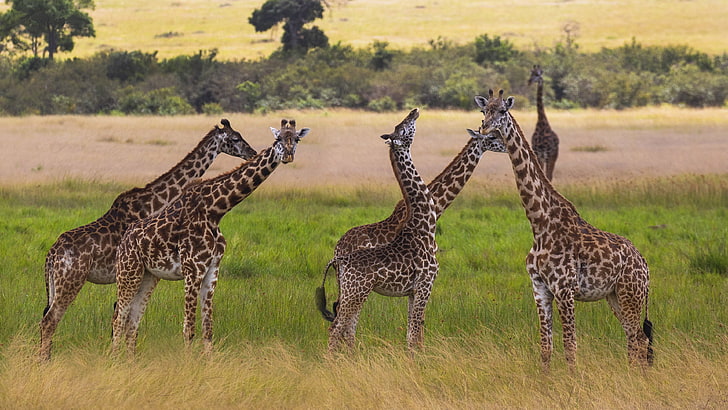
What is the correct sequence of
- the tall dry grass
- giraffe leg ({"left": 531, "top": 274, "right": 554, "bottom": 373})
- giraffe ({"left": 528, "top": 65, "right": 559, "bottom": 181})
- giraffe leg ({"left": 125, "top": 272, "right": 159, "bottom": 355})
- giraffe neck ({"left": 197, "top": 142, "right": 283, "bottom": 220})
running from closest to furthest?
the tall dry grass, giraffe leg ({"left": 531, "top": 274, "right": 554, "bottom": 373}), giraffe neck ({"left": 197, "top": 142, "right": 283, "bottom": 220}), giraffe leg ({"left": 125, "top": 272, "right": 159, "bottom": 355}), giraffe ({"left": 528, "top": 65, "right": 559, "bottom": 181})

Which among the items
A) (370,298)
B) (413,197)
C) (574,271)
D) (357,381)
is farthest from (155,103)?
(574,271)

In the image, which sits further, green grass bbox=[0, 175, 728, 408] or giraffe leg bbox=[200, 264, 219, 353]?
giraffe leg bbox=[200, 264, 219, 353]

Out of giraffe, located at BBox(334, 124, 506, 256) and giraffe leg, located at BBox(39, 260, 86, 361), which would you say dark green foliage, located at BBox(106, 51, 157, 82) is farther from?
giraffe leg, located at BBox(39, 260, 86, 361)

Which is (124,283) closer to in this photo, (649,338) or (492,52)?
(649,338)

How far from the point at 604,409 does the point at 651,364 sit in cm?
123

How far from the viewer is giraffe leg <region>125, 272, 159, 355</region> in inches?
356

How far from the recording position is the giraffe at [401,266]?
8.88m

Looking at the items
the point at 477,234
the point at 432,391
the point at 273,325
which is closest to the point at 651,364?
the point at 432,391

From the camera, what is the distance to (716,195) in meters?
21.8

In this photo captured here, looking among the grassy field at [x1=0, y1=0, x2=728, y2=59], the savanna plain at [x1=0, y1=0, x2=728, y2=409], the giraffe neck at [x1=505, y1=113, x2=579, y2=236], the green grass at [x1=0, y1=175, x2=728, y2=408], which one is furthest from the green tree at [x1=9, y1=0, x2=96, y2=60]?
the giraffe neck at [x1=505, y1=113, x2=579, y2=236]

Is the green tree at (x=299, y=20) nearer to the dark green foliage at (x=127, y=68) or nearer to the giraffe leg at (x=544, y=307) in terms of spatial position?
the dark green foliage at (x=127, y=68)

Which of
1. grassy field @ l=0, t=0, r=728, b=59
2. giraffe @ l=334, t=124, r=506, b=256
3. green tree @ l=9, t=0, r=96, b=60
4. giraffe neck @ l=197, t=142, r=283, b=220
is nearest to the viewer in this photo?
giraffe neck @ l=197, t=142, r=283, b=220

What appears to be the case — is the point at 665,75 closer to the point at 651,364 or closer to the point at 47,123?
the point at 47,123

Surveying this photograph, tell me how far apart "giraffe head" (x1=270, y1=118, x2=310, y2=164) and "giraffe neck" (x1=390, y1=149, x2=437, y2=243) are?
3.93 ft
